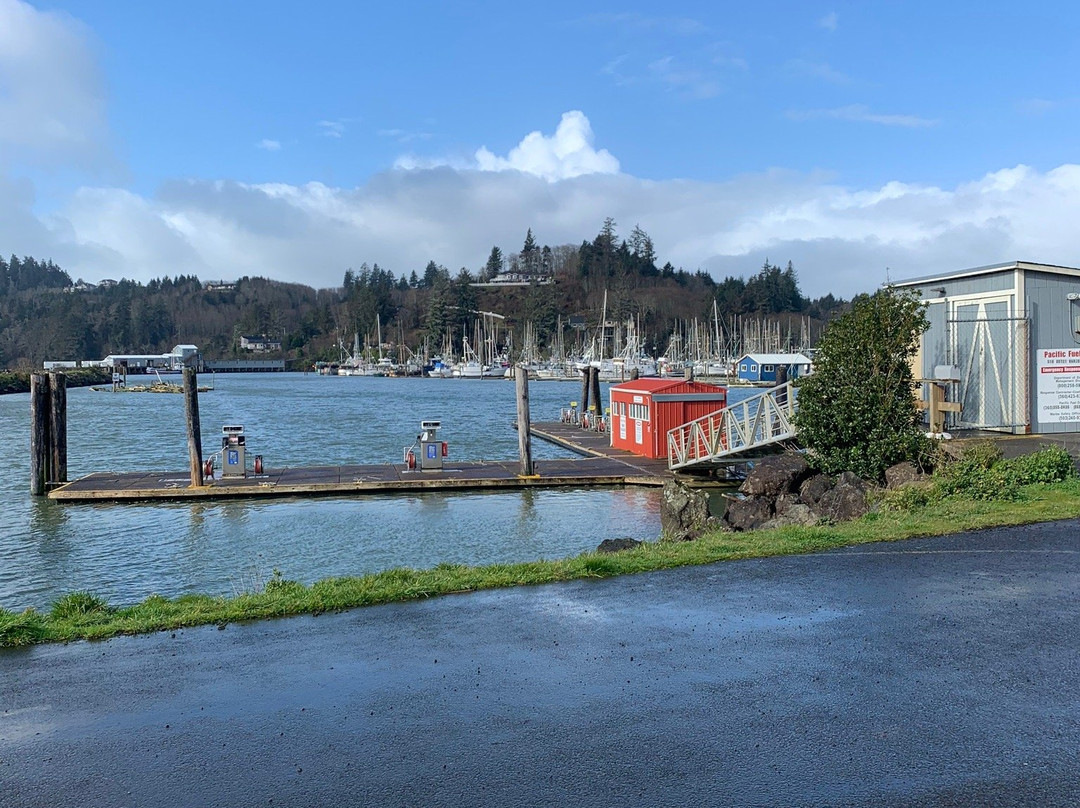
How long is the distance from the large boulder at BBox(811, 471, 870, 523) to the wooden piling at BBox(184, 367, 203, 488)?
1780cm

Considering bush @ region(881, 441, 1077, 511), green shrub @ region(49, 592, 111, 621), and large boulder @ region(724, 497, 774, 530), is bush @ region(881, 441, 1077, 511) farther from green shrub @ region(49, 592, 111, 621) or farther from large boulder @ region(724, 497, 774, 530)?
green shrub @ region(49, 592, 111, 621)

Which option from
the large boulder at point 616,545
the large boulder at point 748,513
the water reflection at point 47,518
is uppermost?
the large boulder at point 616,545

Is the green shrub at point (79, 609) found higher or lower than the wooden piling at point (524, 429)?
lower

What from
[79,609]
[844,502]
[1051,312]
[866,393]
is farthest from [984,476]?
[79,609]

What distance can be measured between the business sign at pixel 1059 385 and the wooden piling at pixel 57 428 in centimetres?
2805

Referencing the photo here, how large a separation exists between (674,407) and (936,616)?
23.7 m

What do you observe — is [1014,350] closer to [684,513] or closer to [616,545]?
[684,513]

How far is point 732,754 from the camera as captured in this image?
20.9ft

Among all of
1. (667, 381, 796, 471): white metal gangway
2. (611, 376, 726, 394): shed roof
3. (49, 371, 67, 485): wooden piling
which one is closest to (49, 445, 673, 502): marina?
(49, 371, 67, 485): wooden piling

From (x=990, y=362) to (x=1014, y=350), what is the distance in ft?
2.36

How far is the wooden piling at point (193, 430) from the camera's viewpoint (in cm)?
2769

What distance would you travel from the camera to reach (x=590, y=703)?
742 cm

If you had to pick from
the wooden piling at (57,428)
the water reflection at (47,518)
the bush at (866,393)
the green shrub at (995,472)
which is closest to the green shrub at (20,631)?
the water reflection at (47,518)

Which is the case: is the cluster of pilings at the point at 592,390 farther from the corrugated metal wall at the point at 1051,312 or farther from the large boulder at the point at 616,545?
the large boulder at the point at 616,545
